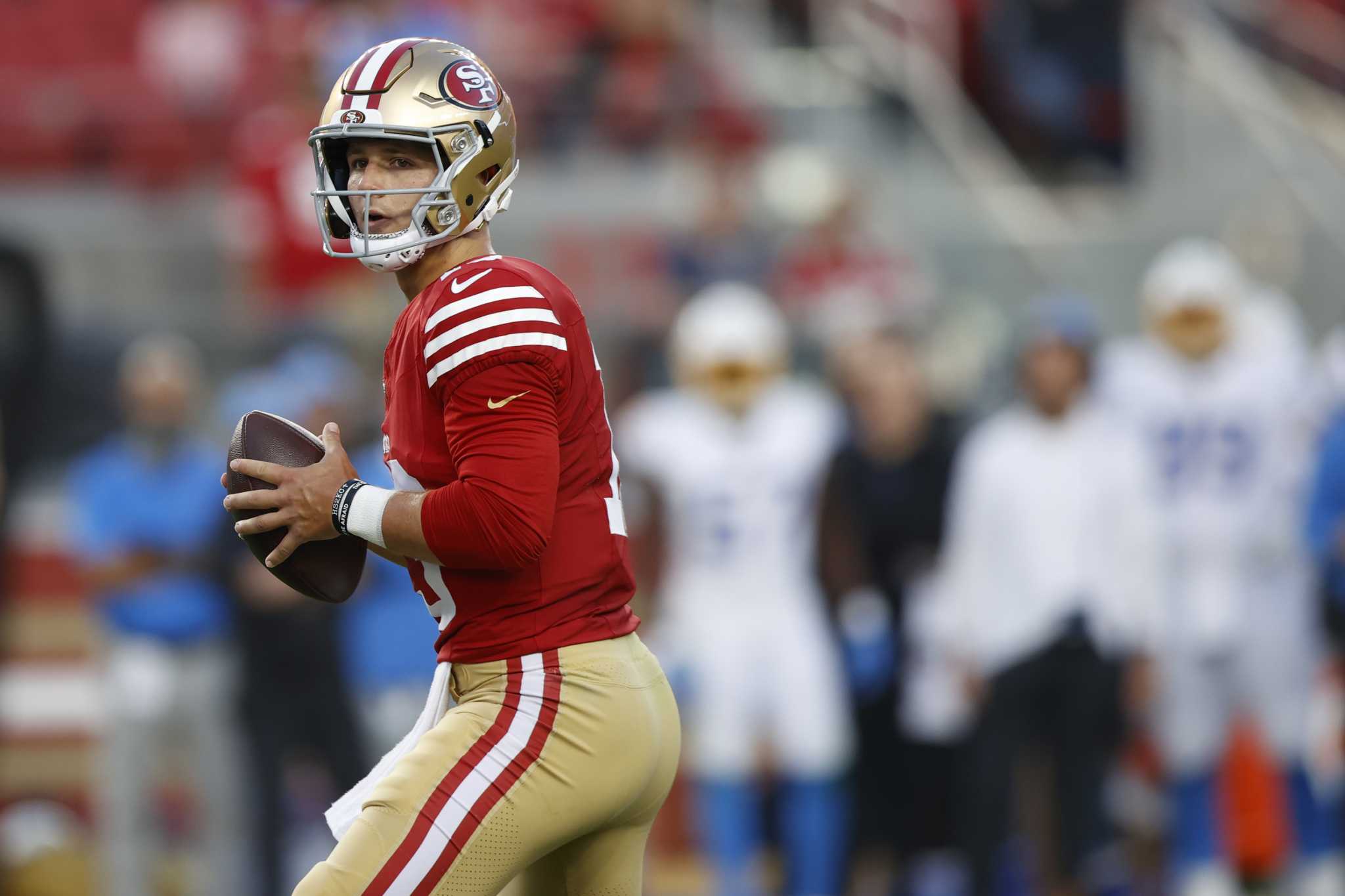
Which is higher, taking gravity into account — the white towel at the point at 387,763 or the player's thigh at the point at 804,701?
the white towel at the point at 387,763

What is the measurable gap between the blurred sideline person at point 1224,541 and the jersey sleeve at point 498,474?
4371 mm

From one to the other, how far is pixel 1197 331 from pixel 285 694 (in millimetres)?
3475

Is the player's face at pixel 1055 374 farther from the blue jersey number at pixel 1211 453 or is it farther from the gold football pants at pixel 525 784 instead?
the gold football pants at pixel 525 784

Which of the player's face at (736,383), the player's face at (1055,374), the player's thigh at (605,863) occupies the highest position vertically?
the player's thigh at (605,863)

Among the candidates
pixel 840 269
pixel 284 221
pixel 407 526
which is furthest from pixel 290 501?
pixel 840 269

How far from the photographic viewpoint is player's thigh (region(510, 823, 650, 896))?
334 centimetres

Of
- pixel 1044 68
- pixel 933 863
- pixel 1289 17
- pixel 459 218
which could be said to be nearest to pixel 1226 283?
pixel 933 863

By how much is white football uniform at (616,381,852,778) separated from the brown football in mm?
3616

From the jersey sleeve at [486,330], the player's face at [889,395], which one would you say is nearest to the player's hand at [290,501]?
the jersey sleeve at [486,330]

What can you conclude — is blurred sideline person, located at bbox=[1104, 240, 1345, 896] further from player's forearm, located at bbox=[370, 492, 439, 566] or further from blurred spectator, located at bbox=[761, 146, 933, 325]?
player's forearm, located at bbox=[370, 492, 439, 566]

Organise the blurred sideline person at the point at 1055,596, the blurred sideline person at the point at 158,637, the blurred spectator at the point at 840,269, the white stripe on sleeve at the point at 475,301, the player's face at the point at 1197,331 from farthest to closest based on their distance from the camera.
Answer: the blurred spectator at the point at 840,269, the player's face at the point at 1197,331, the blurred sideline person at the point at 158,637, the blurred sideline person at the point at 1055,596, the white stripe on sleeve at the point at 475,301

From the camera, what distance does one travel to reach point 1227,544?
7.15 m

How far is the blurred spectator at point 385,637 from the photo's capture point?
6973 mm

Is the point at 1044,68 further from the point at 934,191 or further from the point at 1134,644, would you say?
the point at 1134,644
